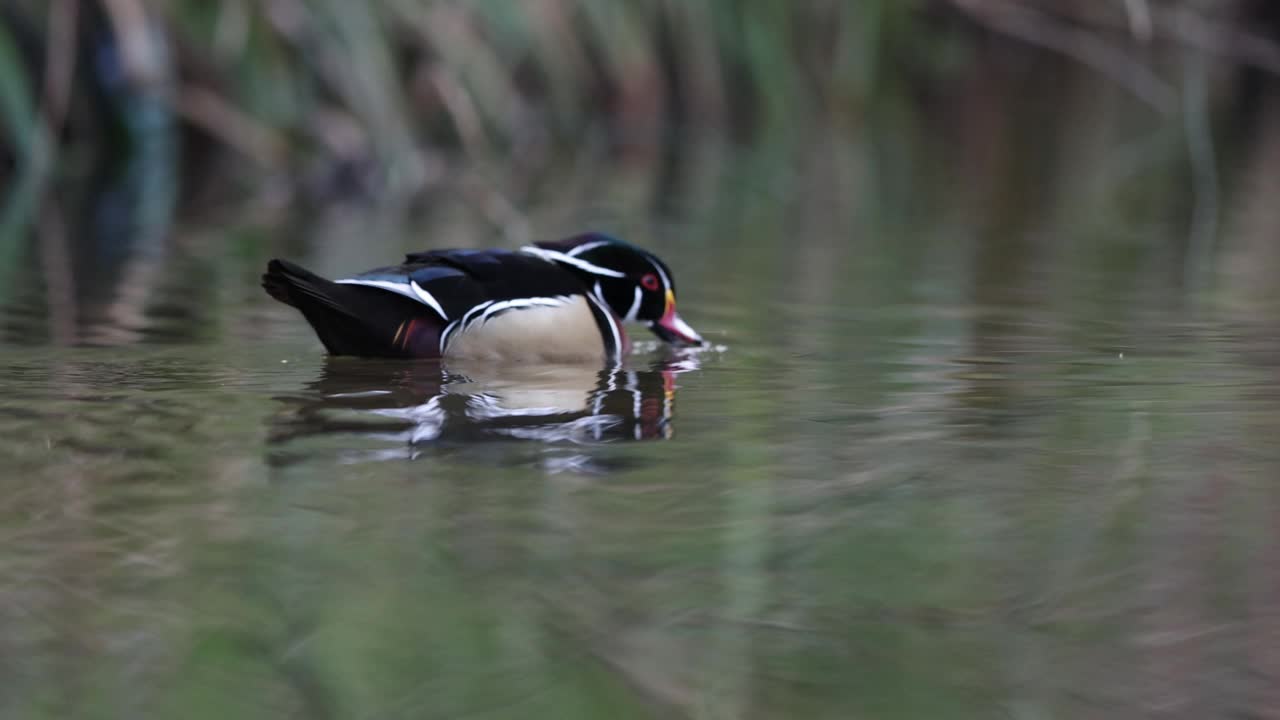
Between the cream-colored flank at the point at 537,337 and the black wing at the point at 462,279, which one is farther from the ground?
the black wing at the point at 462,279

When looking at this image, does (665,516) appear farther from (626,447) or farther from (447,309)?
(447,309)

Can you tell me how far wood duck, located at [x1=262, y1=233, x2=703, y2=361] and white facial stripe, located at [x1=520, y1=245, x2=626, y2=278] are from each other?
0.85 feet

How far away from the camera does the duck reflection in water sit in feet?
16.2

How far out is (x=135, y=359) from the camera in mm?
6164

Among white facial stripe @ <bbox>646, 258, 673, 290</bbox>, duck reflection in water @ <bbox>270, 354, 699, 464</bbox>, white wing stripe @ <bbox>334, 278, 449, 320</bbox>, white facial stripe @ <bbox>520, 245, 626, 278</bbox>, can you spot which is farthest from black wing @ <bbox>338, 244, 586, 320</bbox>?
white facial stripe @ <bbox>646, 258, 673, 290</bbox>

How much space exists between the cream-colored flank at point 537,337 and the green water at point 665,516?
127 millimetres

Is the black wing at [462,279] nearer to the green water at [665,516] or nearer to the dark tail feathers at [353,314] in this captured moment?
the dark tail feathers at [353,314]

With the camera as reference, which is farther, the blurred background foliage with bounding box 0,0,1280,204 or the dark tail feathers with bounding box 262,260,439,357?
the blurred background foliage with bounding box 0,0,1280,204

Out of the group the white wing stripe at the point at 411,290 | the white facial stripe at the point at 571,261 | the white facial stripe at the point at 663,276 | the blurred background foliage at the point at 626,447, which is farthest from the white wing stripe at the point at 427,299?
the white facial stripe at the point at 663,276

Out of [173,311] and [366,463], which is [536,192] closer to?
[173,311]

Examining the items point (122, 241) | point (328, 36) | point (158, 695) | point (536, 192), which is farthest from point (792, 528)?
point (536, 192)

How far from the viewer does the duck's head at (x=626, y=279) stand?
272 inches

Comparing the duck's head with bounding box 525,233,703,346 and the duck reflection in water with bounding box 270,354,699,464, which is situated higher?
the duck's head with bounding box 525,233,703,346

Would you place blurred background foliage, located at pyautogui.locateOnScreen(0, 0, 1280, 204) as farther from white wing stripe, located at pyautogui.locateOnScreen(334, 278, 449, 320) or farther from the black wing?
white wing stripe, located at pyautogui.locateOnScreen(334, 278, 449, 320)
